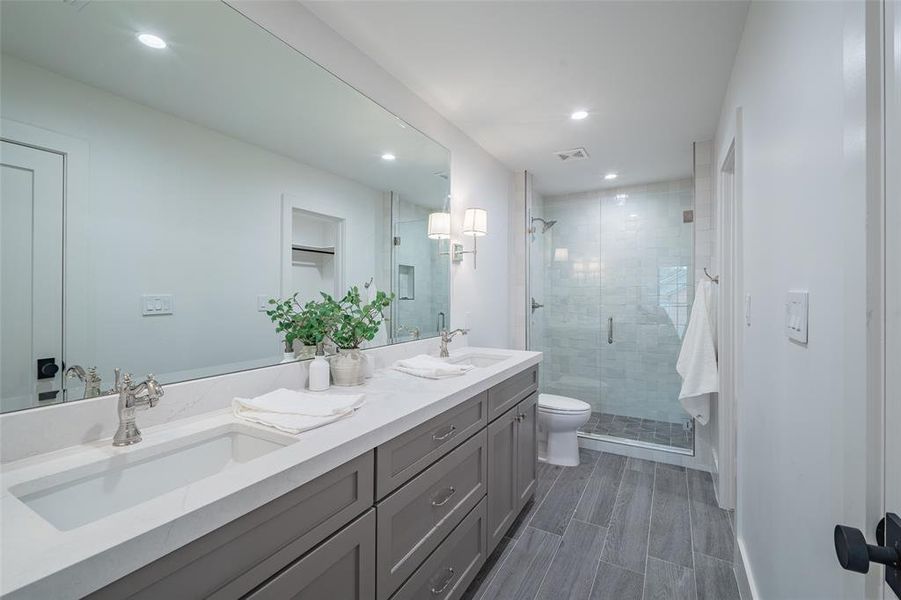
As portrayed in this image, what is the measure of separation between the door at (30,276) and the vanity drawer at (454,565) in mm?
1080

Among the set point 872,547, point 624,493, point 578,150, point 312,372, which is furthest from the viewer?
point 578,150

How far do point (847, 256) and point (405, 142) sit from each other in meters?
1.89

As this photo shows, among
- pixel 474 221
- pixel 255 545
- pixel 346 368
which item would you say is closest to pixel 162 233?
pixel 346 368

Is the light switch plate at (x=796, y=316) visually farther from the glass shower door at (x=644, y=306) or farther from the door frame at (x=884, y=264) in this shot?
the glass shower door at (x=644, y=306)

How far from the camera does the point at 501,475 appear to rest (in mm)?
1861

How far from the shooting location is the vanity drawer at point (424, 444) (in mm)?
1089

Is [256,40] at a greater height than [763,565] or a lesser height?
greater

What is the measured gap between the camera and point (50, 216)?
913 mm

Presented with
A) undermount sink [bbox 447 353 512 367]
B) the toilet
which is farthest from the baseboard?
undermount sink [bbox 447 353 512 367]

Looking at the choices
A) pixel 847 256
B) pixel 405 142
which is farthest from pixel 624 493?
pixel 405 142

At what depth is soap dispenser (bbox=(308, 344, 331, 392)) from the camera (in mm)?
1448

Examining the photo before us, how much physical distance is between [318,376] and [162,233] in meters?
0.68

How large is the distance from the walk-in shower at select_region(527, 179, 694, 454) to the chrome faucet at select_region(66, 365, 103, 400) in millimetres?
2881

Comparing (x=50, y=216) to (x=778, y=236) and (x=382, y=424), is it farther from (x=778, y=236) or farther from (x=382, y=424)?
(x=778, y=236)
